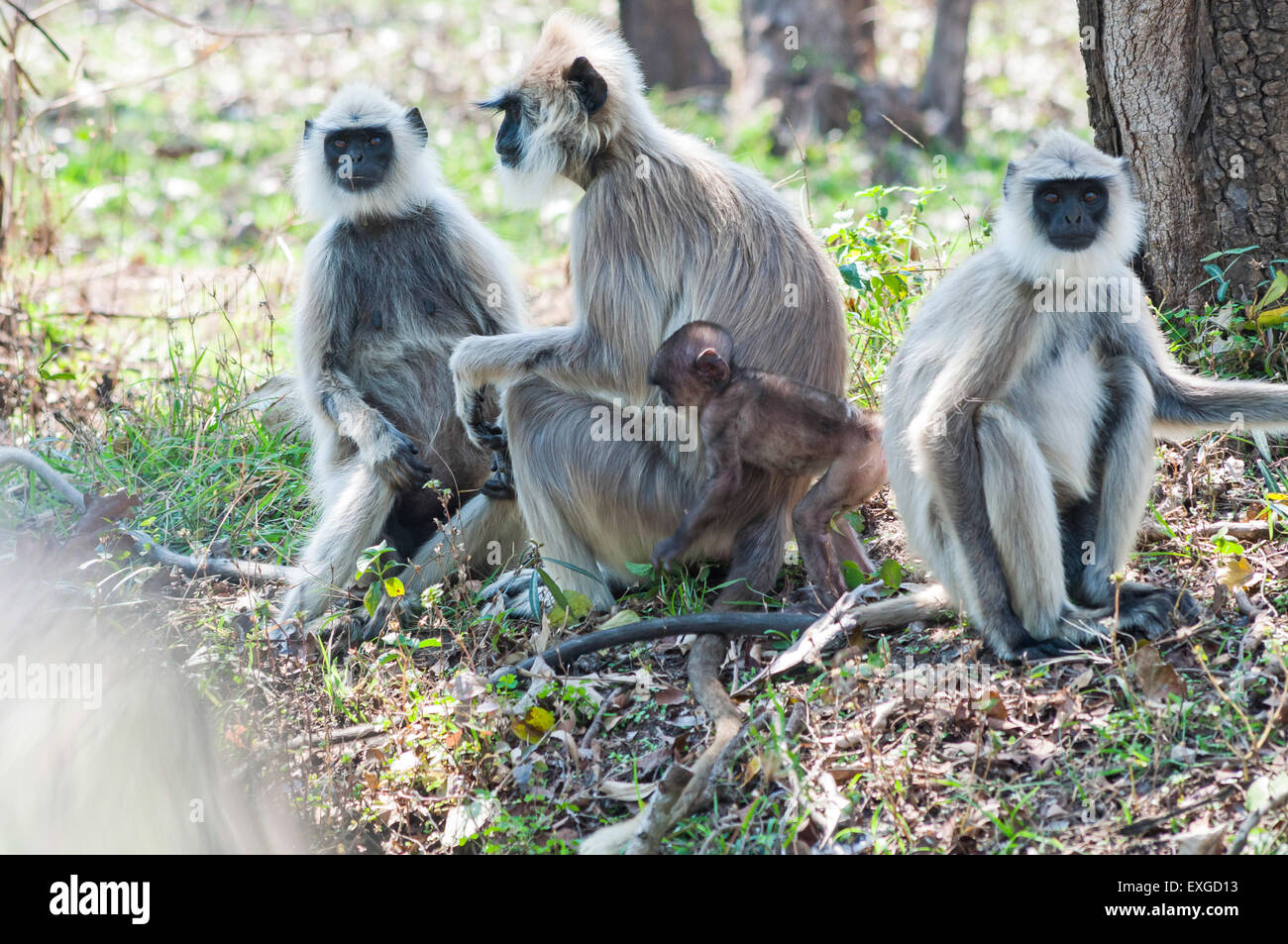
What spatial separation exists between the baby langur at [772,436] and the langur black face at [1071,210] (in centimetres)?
80

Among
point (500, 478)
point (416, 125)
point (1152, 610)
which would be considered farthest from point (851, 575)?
point (416, 125)

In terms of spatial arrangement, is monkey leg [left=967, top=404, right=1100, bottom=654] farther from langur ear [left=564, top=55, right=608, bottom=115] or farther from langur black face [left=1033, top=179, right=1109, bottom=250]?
langur ear [left=564, top=55, right=608, bottom=115]

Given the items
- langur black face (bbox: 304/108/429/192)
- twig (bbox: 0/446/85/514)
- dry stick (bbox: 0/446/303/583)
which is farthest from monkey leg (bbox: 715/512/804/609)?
twig (bbox: 0/446/85/514)

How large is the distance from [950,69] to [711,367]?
7.60 metres

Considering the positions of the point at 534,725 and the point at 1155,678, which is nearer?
the point at 1155,678

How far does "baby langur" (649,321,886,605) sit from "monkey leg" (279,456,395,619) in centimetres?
129

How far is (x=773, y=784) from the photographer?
3.33 meters

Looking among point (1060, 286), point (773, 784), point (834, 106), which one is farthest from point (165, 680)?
point (834, 106)

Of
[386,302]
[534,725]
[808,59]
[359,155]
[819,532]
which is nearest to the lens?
[534,725]

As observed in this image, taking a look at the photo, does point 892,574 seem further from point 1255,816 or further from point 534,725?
point 1255,816

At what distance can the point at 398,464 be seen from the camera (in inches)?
183

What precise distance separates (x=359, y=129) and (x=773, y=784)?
3.01 metres

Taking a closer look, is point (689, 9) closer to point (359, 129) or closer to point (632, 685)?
point (359, 129)

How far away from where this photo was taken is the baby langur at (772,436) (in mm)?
3822
